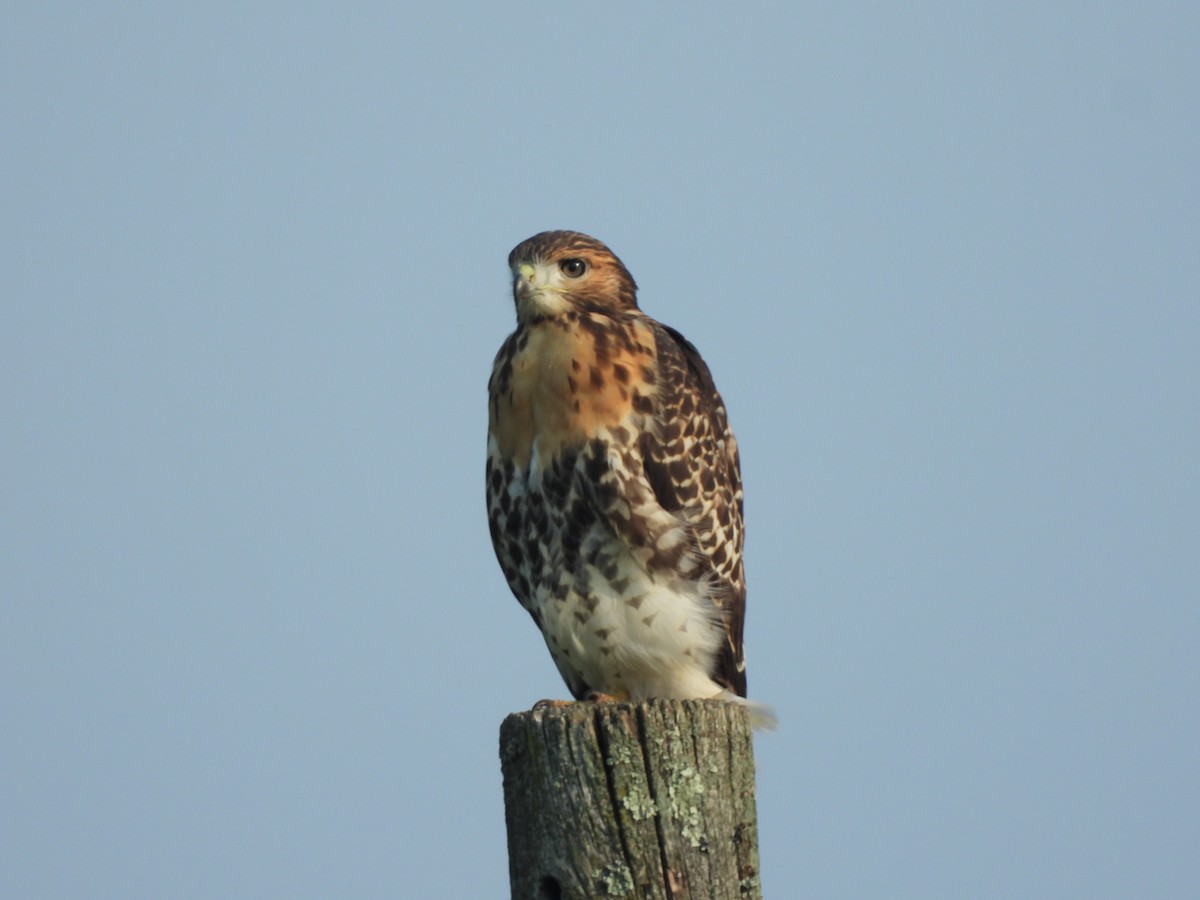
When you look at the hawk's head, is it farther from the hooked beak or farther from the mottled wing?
the mottled wing

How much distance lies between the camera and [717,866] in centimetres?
365

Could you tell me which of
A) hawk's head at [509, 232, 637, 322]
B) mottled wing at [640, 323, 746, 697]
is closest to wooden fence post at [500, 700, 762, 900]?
mottled wing at [640, 323, 746, 697]

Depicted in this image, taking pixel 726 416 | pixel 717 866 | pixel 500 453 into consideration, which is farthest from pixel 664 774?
pixel 726 416

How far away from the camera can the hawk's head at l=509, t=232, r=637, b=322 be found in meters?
5.96

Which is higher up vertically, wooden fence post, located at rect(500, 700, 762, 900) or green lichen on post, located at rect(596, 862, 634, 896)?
wooden fence post, located at rect(500, 700, 762, 900)

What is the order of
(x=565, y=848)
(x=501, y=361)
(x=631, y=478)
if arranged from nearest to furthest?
1. (x=565, y=848)
2. (x=631, y=478)
3. (x=501, y=361)

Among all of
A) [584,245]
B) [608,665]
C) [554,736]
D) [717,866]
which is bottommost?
[717,866]

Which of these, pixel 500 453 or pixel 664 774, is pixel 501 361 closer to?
pixel 500 453

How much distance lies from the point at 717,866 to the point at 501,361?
9.05ft

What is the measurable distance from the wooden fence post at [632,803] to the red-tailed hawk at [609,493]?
1.76 metres

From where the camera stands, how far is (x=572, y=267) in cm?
607

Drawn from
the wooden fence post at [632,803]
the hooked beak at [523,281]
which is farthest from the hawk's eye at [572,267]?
the wooden fence post at [632,803]

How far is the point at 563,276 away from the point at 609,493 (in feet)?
3.23

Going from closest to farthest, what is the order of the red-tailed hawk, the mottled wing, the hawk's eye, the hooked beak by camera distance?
the red-tailed hawk < the mottled wing < the hooked beak < the hawk's eye
